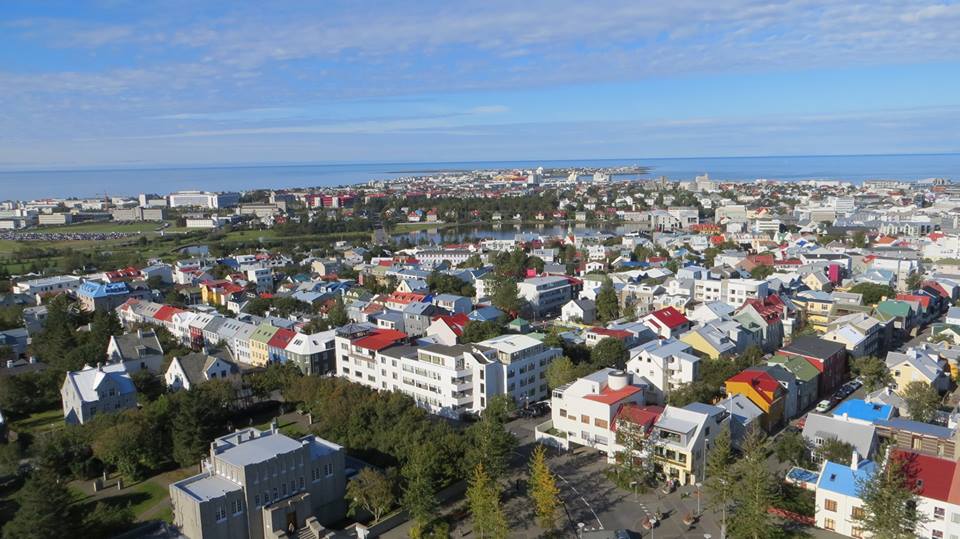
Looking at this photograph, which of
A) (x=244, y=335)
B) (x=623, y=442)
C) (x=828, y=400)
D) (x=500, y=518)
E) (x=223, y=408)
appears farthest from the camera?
(x=244, y=335)

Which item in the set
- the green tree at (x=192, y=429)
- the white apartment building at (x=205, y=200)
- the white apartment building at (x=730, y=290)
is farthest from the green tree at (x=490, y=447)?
the white apartment building at (x=205, y=200)

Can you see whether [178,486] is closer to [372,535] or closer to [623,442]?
[372,535]

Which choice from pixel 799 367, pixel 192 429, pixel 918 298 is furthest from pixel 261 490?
pixel 918 298

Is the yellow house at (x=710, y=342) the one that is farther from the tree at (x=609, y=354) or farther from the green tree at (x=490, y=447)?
the green tree at (x=490, y=447)

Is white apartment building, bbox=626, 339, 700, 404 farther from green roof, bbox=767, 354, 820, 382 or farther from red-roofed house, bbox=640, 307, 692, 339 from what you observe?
red-roofed house, bbox=640, 307, 692, 339

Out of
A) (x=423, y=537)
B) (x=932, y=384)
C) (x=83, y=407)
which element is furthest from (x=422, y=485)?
(x=932, y=384)
